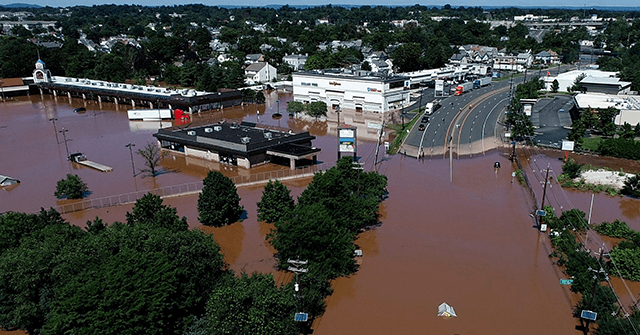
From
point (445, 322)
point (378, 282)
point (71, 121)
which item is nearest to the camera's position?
point (445, 322)

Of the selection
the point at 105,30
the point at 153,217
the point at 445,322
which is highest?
the point at 105,30

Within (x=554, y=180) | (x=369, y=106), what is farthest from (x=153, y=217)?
(x=369, y=106)

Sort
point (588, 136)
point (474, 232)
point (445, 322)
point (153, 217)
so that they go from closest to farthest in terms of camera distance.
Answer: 1. point (445, 322)
2. point (153, 217)
3. point (474, 232)
4. point (588, 136)

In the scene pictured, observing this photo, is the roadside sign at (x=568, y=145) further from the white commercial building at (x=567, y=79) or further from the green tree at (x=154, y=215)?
the white commercial building at (x=567, y=79)

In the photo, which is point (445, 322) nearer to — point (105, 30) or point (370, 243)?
point (370, 243)

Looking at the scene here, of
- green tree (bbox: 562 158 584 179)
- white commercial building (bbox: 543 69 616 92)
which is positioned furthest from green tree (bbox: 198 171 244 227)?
white commercial building (bbox: 543 69 616 92)

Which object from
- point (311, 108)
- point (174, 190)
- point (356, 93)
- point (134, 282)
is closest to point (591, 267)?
point (134, 282)

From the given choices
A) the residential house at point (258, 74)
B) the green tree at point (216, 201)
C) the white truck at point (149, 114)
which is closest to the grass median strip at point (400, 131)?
the green tree at point (216, 201)

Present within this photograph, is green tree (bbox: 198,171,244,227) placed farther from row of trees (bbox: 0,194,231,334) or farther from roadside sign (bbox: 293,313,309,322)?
roadside sign (bbox: 293,313,309,322)
